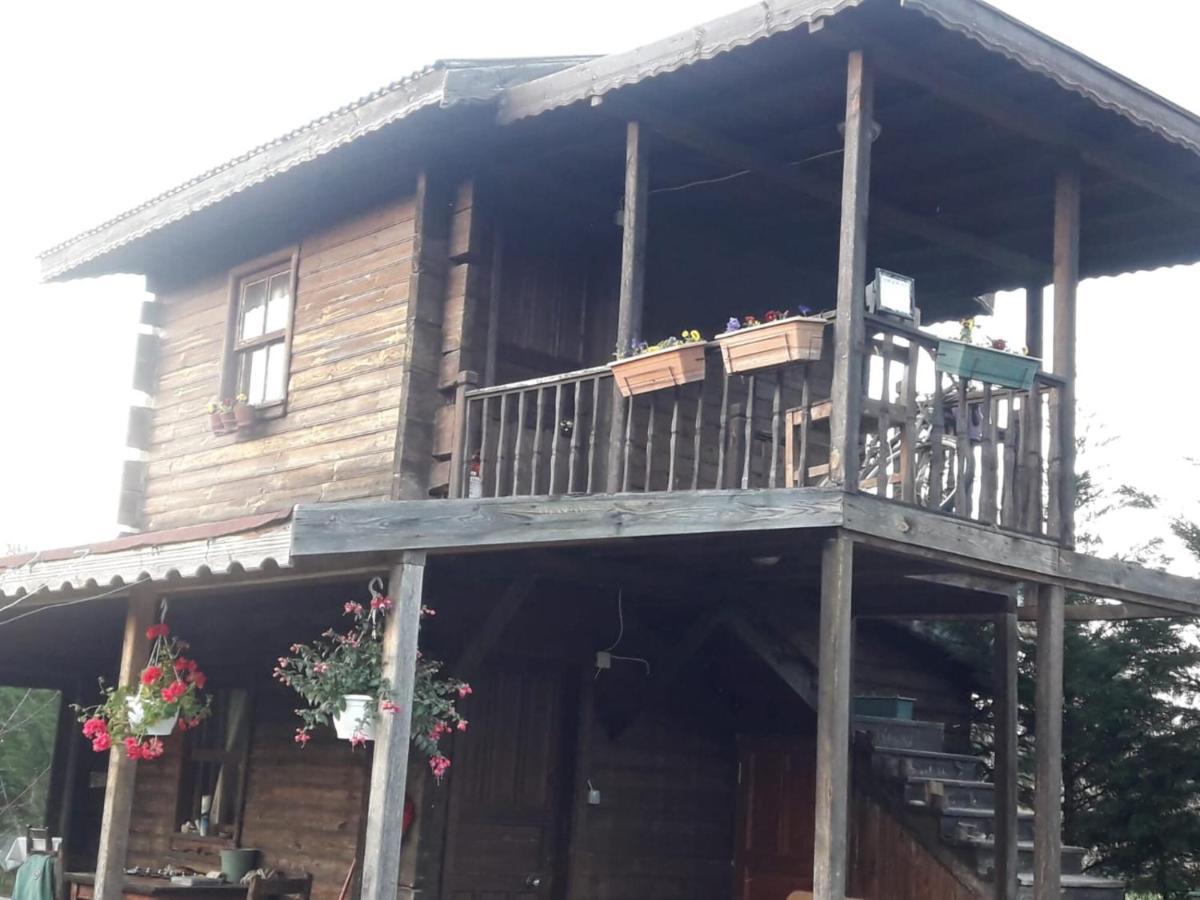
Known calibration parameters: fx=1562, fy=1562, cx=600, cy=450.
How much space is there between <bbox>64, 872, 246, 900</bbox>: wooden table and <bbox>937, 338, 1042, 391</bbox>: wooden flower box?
6124mm

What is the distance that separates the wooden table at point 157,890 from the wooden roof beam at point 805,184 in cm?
584

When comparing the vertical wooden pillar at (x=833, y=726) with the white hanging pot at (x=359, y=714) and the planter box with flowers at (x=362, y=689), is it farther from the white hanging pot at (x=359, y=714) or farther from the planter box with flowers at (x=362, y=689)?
the white hanging pot at (x=359, y=714)

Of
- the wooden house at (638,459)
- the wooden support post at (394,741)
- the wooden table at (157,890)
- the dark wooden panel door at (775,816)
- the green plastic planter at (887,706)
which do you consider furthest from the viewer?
the green plastic planter at (887,706)

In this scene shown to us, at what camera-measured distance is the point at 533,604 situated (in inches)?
434

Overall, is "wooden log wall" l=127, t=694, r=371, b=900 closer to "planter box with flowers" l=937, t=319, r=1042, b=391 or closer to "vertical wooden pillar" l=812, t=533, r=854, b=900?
"vertical wooden pillar" l=812, t=533, r=854, b=900

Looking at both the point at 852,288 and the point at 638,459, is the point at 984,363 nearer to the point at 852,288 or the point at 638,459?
the point at 852,288

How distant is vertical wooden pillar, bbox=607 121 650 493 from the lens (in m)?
8.54

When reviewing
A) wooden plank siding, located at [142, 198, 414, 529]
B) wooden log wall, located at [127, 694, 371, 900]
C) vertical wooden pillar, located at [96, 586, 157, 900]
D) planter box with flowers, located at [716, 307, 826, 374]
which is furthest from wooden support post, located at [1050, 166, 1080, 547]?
vertical wooden pillar, located at [96, 586, 157, 900]

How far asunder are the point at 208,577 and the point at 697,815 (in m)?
4.94

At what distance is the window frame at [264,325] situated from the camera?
11.5m

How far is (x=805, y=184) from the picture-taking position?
31.9 ft

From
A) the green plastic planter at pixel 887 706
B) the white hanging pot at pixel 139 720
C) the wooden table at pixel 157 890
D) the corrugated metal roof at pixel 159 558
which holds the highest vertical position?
the corrugated metal roof at pixel 159 558

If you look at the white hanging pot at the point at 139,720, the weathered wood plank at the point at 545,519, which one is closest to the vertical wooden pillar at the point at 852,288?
the weathered wood plank at the point at 545,519

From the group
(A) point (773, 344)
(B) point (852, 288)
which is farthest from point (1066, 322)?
(A) point (773, 344)
